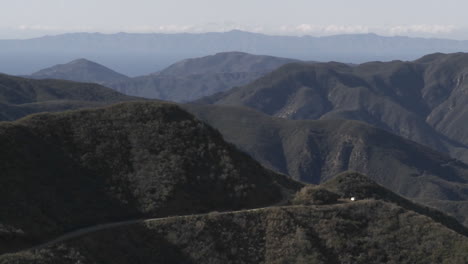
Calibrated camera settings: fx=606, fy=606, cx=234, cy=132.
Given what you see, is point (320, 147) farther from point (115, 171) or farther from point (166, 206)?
point (166, 206)

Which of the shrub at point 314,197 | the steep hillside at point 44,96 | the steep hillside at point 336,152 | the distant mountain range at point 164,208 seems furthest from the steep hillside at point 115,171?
the steep hillside at point 336,152

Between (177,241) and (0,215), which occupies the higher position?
(0,215)

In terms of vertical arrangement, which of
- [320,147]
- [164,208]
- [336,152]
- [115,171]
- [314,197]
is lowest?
[336,152]

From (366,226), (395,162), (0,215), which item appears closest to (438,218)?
(366,226)

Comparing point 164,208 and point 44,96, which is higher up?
point 164,208

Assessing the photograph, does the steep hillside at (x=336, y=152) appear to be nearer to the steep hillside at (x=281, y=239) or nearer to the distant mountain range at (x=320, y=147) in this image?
the distant mountain range at (x=320, y=147)

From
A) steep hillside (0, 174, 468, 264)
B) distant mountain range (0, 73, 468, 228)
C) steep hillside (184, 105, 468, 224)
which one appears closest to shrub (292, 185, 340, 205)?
steep hillside (0, 174, 468, 264)

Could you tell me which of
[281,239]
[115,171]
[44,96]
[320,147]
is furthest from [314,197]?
[44,96]

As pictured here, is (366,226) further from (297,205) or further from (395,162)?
(395,162)
